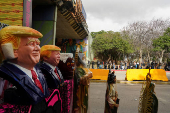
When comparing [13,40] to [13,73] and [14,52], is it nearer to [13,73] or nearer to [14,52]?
[14,52]

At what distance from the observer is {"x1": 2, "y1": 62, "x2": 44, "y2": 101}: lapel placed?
3.49 feet

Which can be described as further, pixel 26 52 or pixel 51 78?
pixel 51 78

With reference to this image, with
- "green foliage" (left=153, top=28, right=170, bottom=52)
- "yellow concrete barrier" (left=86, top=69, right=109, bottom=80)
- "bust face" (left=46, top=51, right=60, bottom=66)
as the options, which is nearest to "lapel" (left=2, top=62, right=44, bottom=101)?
"bust face" (left=46, top=51, right=60, bottom=66)

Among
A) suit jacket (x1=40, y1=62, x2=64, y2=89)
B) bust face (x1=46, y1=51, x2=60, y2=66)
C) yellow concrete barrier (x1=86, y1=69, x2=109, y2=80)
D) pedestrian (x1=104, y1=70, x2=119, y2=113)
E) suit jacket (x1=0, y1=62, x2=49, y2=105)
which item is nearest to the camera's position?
suit jacket (x1=0, y1=62, x2=49, y2=105)

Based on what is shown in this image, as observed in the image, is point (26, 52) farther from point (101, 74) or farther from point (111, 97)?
point (101, 74)

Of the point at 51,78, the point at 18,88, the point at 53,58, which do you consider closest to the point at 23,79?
the point at 18,88

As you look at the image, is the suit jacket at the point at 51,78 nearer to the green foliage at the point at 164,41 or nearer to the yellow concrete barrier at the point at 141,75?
the yellow concrete barrier at the point at 141,75

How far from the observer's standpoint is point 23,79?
42.7 inches

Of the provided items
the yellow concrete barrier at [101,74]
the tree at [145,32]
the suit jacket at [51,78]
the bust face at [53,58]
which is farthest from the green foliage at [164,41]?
the suit jacket at [51,78]

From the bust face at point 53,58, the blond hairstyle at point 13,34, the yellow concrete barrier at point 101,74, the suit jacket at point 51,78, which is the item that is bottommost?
the yellow concrete barrier at point 101,74

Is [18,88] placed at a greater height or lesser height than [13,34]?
lesser

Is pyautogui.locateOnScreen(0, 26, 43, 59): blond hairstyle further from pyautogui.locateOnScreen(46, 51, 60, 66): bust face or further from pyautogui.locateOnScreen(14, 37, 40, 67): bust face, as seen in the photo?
pyautogui.locateOnScreen(46, 51, 60, 66): bust face

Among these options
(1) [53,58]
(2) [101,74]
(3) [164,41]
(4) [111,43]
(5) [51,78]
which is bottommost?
(2) [101,74]

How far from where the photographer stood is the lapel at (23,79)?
106 centimetres
